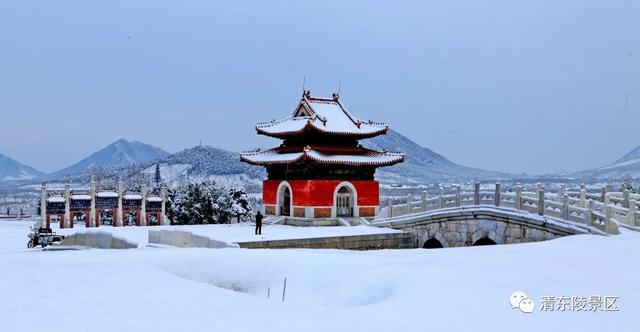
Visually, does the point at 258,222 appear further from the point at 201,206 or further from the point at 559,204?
the point at 201,206

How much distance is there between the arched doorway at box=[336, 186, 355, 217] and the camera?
93.1 feet

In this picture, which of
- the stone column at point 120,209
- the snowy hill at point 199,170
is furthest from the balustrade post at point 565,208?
the snowy hill at point 199,170

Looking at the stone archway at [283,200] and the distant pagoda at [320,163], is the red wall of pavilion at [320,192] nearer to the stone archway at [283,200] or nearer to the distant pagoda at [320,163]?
the distant pagoda at [320,163]

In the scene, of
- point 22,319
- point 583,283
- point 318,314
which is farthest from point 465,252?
point 22,319

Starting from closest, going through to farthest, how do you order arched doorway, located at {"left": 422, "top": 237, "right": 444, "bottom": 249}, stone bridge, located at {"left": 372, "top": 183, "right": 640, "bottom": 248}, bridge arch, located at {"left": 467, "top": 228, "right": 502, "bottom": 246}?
stone bridge, located at {"left": 372, "top": 183, "right": 640, "bottom": 248} < bridge arch, located at {"left": 467, "top": 228, "right": 502, "bottom": 246} < arched doorway, located at {"left": 422, "top": 237, "right": 444, "bottom": 249}

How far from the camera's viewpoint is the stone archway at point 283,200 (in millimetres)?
28812

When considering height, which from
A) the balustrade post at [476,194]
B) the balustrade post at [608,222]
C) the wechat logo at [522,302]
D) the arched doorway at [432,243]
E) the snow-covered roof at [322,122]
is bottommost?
the arched doorway at [432,243]

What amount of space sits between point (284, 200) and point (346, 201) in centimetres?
324

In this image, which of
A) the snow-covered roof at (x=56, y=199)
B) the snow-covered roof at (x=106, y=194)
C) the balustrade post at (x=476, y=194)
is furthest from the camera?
the snow-covered roof at (x=106, y=194)

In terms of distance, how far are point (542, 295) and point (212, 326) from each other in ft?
17.8

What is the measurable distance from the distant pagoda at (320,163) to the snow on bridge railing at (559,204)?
225 cm

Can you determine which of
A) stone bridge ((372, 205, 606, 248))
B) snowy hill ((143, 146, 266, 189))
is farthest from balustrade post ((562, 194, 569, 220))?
snowy hill ((143, 146, 266, 189))

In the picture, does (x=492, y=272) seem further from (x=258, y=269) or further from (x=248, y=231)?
(x=248, y=231)

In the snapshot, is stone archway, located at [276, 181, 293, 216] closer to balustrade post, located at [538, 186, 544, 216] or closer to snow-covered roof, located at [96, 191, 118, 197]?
snow-covered roof, located at [96, 191, 118, 197]
